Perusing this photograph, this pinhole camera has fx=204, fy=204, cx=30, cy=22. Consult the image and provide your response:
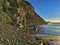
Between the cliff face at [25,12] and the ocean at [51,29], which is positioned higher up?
the cliff face at [25,12]

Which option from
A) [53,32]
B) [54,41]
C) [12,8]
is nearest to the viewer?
[54,41]

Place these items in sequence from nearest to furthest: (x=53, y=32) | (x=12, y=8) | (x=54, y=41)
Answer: (x=54, y=41)
(x=12, y=8)
(x=53, y=32)

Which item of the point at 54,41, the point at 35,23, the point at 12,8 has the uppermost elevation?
the point at 12,8

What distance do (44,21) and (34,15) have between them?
1.40 feet

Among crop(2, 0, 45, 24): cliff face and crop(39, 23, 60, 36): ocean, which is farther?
crop(39, 23, 60, 36): ocean

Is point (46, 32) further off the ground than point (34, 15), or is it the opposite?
point (34, 15)

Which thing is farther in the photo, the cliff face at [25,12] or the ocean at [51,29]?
the ocean at [51,29]

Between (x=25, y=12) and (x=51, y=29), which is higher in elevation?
(x=25, y=12)

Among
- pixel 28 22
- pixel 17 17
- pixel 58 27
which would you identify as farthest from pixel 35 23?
pixel 58 27

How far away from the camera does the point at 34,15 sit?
7.21 meters

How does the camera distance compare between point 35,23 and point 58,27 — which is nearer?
point 35,23

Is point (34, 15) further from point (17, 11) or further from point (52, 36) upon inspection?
point (52, 36)

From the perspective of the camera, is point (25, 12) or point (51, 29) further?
point (51, 29)

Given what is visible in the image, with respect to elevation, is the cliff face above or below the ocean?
above
